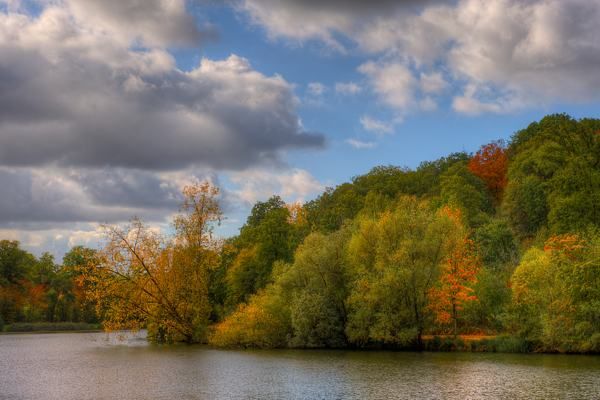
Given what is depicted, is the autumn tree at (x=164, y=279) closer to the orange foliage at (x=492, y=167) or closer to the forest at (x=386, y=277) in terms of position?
the forest at (x=386, y=277)

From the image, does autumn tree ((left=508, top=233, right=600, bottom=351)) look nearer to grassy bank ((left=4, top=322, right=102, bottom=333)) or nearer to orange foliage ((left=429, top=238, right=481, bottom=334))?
orange foliage ((left=429, top=238, right=481, bottom=334))

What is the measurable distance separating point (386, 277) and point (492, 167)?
72130 mm

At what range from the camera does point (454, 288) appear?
60062mm

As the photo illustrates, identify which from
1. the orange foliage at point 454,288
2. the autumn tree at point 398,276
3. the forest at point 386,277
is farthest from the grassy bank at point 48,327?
the orange foliage at point 454,288

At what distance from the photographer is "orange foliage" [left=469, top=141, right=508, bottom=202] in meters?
121

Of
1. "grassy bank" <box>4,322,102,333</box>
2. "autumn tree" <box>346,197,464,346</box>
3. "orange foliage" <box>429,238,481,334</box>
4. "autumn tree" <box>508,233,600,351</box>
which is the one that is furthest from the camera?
"grassy bank" <box>4,322,102,333</box>

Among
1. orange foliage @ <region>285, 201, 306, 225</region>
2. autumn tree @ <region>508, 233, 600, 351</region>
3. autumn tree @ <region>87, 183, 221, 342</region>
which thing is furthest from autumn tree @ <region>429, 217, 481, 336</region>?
orange foliage @ <region>285, 201, 306, 225</region>

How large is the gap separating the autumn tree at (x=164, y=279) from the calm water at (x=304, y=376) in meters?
10.9

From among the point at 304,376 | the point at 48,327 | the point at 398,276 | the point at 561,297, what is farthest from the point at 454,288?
the point at 48,327

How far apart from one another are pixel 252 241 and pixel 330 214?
1440 centimetres

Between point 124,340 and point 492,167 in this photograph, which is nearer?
point 124,340

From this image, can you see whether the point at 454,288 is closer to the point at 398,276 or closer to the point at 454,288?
the point at 454,288

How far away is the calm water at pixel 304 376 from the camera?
107 feet

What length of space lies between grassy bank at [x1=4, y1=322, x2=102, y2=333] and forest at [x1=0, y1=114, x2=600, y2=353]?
55.2 metres
